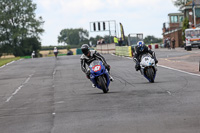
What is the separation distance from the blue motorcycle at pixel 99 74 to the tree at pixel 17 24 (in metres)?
77.9

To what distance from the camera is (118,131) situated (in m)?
7.36

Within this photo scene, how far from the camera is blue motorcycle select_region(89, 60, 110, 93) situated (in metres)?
13.2

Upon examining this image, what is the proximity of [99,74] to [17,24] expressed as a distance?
273 feet

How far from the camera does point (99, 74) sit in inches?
520

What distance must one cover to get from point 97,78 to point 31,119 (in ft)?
14.0

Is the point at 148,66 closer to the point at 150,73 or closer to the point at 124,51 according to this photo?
the point at 150,73

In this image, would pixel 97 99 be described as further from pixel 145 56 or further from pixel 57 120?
pixel 145 56

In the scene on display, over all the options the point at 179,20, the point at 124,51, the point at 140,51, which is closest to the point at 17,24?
the point at 179,20

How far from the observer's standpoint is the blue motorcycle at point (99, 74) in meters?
13.2

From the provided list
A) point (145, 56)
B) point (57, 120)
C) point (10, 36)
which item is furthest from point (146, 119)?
point (10, 36)

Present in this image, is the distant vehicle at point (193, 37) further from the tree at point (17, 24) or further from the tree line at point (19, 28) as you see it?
the tree at point (17, 24)

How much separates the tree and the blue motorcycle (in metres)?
77.9

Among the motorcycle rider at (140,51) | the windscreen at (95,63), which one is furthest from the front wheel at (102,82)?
the motorcycle rider at (140,51)

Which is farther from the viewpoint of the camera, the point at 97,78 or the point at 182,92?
the point at 97,78
